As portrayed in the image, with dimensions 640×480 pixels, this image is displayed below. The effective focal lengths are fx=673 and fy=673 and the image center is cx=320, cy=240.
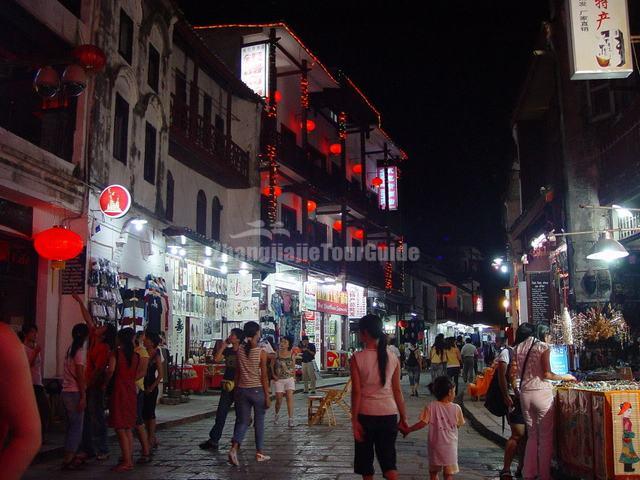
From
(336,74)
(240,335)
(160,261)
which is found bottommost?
(240,335)

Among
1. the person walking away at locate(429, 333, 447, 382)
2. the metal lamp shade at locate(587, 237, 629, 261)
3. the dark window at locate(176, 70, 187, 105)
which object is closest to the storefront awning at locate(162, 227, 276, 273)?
the dark window at locate(176, 70, 187, 105)

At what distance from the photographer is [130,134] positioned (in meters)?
16.9

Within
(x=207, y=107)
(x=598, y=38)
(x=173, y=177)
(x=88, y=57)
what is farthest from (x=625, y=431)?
(x=207, y=107)

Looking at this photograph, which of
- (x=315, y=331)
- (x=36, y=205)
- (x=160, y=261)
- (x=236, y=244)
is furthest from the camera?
(x=315, y=331)

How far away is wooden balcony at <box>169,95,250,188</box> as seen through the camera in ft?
65.8

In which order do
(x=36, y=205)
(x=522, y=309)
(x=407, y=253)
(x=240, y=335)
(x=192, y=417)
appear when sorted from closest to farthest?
(x=240, y=335), (x=36, y=205), (x=192, y=417), (x=522, y=309), (x=407, y=253)

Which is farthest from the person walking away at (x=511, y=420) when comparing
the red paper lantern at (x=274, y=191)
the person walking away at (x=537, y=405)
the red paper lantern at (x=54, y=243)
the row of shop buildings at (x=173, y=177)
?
the red paper lantern at (x=274, y=191)

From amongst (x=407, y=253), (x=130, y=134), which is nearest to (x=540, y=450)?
(x=130, y=134)

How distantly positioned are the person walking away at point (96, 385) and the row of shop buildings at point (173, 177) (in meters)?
4.07

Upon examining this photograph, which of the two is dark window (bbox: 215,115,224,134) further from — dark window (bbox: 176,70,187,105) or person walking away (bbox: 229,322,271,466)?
person walking away (bbox: 229,322,271,466)

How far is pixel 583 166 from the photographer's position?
16578mm

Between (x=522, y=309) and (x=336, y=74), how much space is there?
693 inches

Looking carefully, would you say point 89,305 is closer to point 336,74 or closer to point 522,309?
A: point 522,309

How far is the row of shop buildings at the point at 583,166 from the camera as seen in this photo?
11.3m
